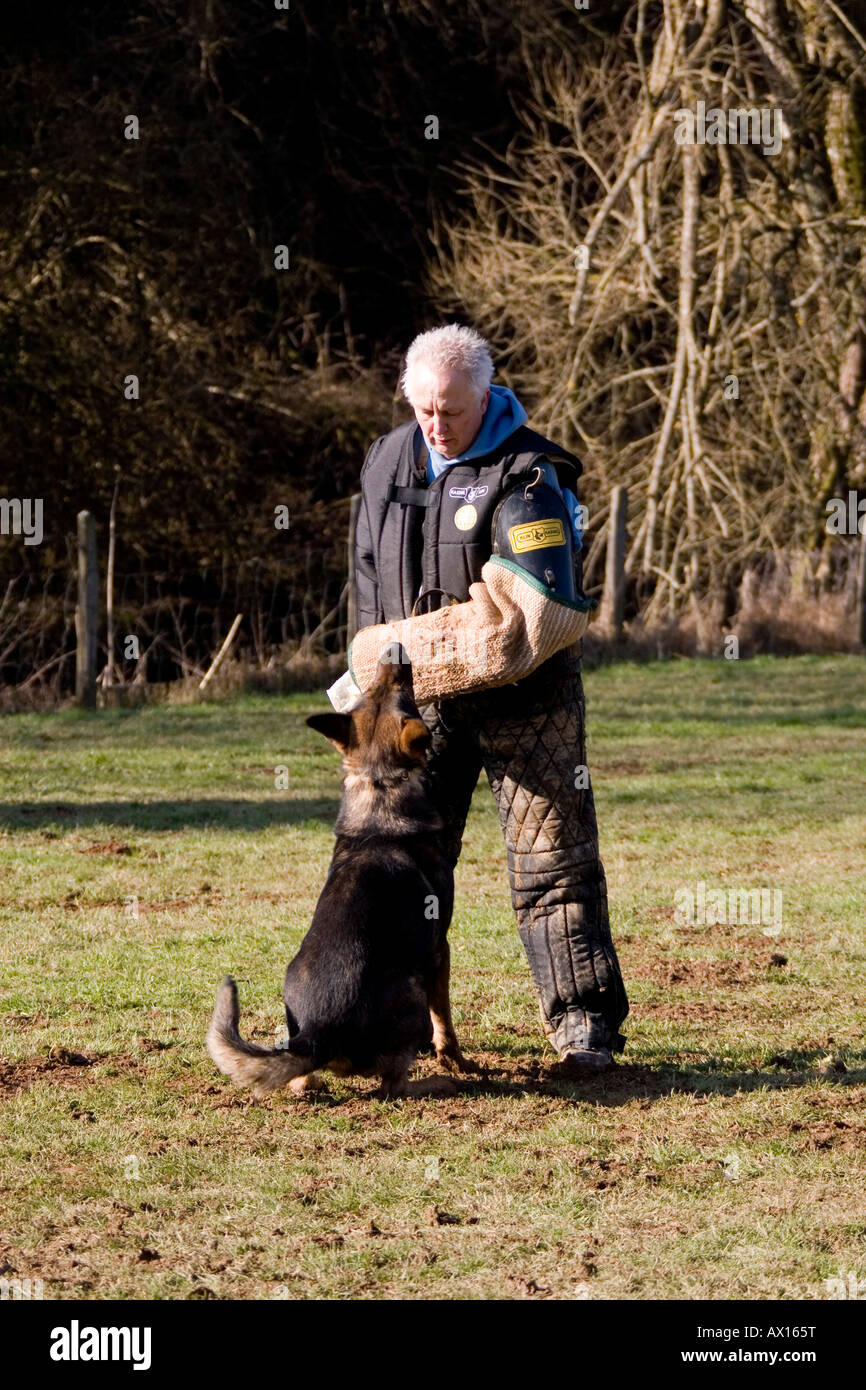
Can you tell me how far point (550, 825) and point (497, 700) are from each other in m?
0.43

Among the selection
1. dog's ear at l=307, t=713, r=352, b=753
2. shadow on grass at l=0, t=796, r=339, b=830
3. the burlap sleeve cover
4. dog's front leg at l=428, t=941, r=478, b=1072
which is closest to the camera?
the burlap sleeve cover

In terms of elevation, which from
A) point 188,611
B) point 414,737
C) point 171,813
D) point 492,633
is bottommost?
point 171,813

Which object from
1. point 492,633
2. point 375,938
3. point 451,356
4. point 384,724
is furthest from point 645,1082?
point 451,356

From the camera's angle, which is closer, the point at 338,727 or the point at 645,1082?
the point at 338,727

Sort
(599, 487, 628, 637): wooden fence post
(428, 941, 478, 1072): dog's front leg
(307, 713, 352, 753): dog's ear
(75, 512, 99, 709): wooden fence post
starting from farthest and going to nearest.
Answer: (599, 487, 628, 637): wooden fence post, (75, 512, 99, 709): wooden fence post, (428, 941, 478, 1072): dog's front leg, (307, 713, 352, 753): dog's ear

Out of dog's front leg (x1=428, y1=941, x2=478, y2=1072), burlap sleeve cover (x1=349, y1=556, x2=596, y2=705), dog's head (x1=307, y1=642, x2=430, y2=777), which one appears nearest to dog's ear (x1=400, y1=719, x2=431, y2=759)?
dog's head (x1=307, y1=642, x2=430, y2=777)

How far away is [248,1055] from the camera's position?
4.71 m

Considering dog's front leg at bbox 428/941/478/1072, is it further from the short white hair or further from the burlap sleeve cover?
the short white hair

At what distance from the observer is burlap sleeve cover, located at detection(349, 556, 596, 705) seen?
4.88 metres

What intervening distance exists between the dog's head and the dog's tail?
83 centimetres

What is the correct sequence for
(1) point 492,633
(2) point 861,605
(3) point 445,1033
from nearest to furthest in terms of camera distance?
(1) point 492,633 → (3) point 445,1033 → (2) point 861,605

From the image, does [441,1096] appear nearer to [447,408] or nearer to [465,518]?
[465,518]

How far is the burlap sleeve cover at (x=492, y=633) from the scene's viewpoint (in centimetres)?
488

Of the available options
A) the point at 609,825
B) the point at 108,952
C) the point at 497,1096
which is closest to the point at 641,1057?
the point at 497,1096
